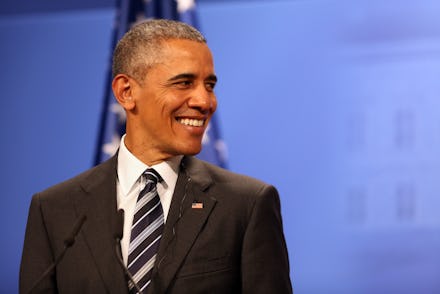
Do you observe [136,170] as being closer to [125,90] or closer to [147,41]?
[125,90]

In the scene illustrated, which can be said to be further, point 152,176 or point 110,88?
point 110,88

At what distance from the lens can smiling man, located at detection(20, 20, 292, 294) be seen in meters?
1.91

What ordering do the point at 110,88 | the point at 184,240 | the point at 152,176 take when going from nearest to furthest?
1. the point at 184,240
2. the point at 152,176
3. the point at 110,88

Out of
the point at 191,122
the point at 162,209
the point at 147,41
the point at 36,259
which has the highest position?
the point at 147,41

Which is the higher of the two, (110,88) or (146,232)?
(110,88)

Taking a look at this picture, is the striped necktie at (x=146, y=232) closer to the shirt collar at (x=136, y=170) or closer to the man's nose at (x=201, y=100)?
the shirt collar at (x=136, y=170)

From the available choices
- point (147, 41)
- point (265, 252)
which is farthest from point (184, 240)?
point (147, 41)

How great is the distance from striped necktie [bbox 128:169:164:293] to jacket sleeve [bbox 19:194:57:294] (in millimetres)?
199

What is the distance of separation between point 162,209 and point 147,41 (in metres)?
0.41

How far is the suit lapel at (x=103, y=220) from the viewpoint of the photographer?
1.88 metres

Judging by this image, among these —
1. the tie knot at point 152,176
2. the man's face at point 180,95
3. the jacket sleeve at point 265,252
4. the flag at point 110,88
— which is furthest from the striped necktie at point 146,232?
the flag at point 110,88

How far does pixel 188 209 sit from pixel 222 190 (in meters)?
0.11

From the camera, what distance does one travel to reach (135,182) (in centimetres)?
204

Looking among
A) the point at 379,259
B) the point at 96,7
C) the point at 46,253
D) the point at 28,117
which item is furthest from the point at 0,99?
→ the point at 46,253
